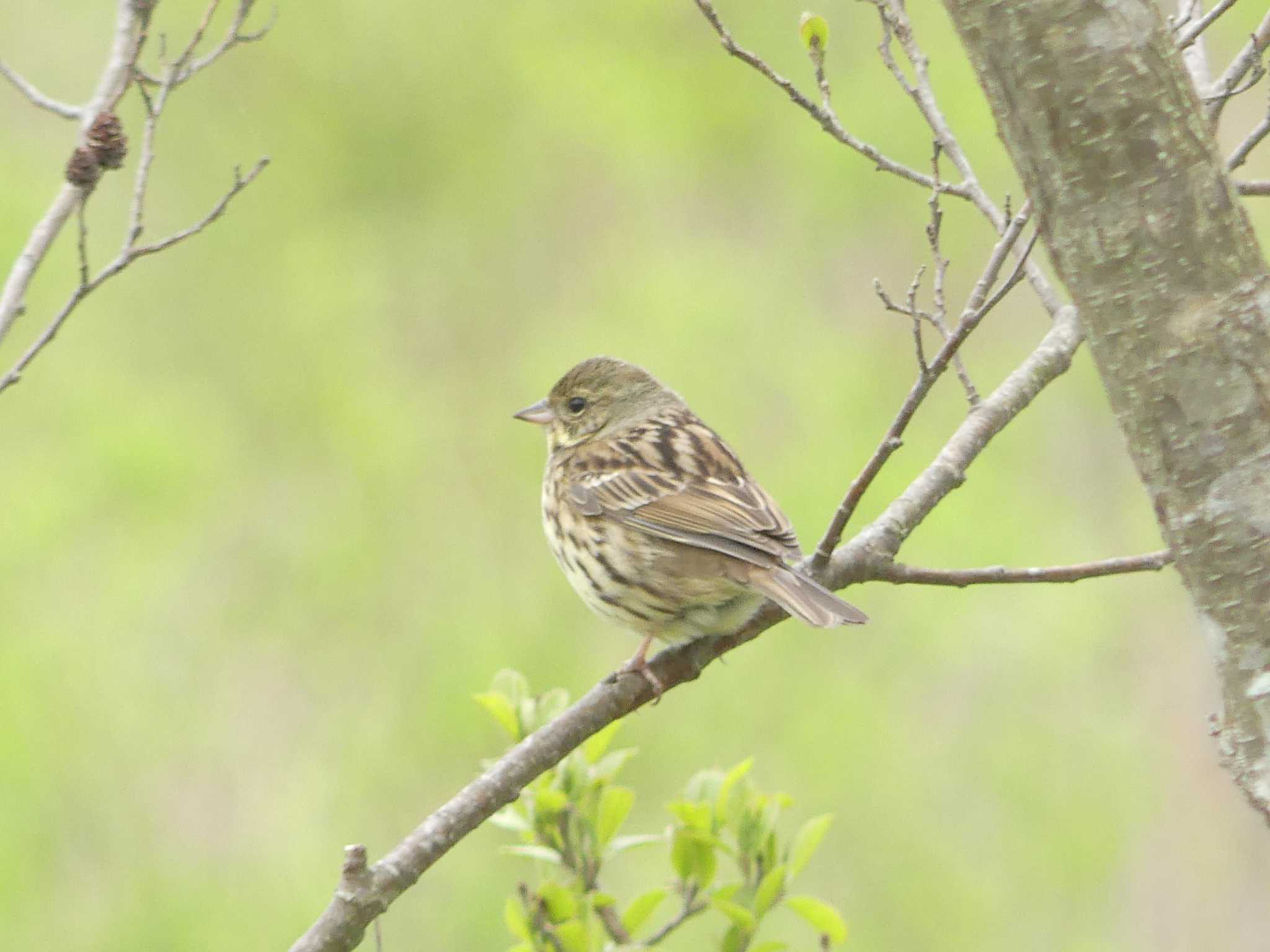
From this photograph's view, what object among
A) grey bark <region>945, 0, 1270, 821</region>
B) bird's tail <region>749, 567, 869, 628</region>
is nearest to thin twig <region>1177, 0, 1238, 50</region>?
bird's tail <region>749, 567, 869, 628</region>

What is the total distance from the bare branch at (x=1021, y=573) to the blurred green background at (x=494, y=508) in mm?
3849

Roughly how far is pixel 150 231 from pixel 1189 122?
8091 mm

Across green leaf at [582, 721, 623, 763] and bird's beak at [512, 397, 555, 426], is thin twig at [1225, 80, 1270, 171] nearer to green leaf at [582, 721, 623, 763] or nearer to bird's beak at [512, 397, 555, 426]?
green leaf at [582, 721, 623, 763]

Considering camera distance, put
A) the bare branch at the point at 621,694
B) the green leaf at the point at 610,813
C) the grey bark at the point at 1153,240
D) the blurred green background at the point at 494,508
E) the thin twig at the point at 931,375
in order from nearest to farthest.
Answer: the grey bark at the point at 1153,240 < the bare branch at the point at 621,694 < the thin twig at the point at 931,375 < the green leaf at the point at 610,813 < the blurred green background at the point at 494,508

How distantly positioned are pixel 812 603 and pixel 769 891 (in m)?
0.64

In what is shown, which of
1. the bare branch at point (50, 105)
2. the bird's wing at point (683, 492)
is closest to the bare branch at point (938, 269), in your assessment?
the bird's wing at point (683, 492)

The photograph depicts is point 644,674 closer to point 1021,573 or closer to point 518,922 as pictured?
point 518,922

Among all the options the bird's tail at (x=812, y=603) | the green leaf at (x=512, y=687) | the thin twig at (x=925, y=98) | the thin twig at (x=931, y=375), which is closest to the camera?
the thin twig at (x=931, y=375)

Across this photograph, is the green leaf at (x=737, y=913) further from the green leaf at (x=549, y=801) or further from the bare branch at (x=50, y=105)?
the bare branch at (x=50, y=105)

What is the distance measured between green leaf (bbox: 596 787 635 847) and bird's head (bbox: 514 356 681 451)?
2.34 metres

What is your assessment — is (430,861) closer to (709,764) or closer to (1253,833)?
(709,764)

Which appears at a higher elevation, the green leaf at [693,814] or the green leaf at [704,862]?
the green leaf at [693,814]

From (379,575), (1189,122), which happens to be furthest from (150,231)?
(1189,122)

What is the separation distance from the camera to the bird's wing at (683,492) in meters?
4.41
